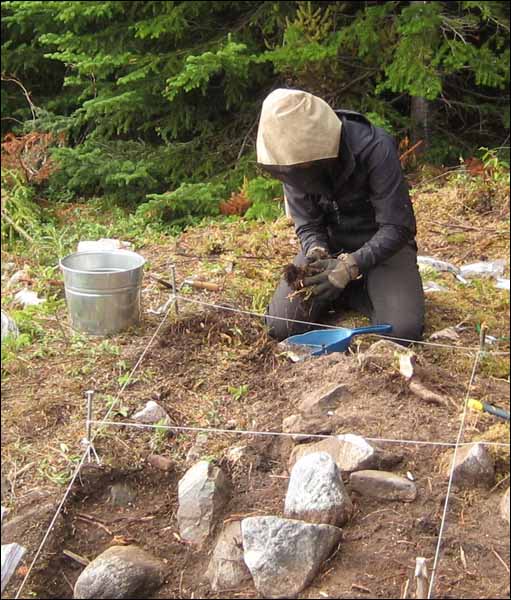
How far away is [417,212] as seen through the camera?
17.5 feet

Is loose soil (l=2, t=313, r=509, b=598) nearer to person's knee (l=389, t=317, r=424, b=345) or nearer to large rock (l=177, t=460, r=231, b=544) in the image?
large rock (l=177, t=460, r=231, b=544)

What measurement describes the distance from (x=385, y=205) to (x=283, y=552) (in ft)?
6.10

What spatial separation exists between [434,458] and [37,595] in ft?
4.01

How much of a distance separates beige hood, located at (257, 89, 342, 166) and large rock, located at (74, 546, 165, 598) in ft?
5.49

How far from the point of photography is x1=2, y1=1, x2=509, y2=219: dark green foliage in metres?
5.64

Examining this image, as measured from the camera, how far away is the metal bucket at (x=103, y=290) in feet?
10.6

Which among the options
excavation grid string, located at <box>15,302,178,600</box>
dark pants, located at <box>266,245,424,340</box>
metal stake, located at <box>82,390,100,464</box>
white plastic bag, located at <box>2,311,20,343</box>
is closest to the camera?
excavation grid string, located at <box>15,302,178,600</box>

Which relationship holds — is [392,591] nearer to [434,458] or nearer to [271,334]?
[434,458]

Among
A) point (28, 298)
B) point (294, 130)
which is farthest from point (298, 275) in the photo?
point (28, 298)

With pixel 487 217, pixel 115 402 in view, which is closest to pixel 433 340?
pixel 115 402

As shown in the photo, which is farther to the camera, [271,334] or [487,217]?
[487,217]

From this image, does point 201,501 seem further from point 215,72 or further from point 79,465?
point 215,72

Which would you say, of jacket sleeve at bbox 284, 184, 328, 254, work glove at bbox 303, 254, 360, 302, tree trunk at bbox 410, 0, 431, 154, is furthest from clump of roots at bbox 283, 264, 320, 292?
tree trunk at bbox 410, 0, 431, 154

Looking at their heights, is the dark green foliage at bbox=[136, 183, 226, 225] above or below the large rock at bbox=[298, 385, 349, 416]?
below
